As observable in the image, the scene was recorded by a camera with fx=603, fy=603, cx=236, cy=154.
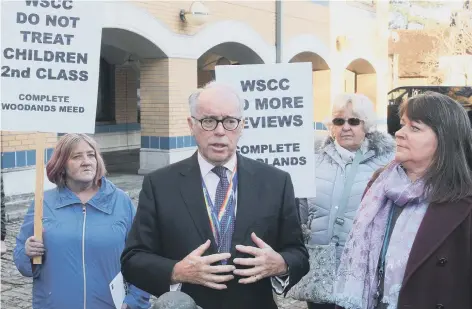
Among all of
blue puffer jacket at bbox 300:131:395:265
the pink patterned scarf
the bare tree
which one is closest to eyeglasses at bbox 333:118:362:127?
blue puffer jacket at bbox 300:131:395:265

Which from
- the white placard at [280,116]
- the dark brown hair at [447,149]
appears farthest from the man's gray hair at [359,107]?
the dark brown hair at [447,149]

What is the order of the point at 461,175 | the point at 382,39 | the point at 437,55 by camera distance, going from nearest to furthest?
the point at 461,175 → the point at 382,39 → the point at 437,55

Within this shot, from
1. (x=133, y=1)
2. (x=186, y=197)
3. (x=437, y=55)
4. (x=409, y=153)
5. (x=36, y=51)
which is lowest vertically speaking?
(x=186, y=197)

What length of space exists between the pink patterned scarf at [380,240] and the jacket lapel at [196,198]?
2.18 feet

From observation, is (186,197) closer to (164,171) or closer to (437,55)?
(164,171)

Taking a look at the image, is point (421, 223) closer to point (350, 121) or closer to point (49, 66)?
point (350, 121)

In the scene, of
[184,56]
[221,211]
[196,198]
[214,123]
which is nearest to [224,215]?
[221,211]

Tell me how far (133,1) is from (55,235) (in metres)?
8.14

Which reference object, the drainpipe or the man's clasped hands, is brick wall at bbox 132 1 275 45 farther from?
the man's clasped hands

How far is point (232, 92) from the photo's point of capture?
8.18 ft

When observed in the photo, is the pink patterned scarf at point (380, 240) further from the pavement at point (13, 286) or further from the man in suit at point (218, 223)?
the pavement at point (13, 286)

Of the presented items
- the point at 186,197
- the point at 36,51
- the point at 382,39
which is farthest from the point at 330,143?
the point at 382,39

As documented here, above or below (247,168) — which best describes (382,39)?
above

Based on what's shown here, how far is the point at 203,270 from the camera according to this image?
7.39ft
